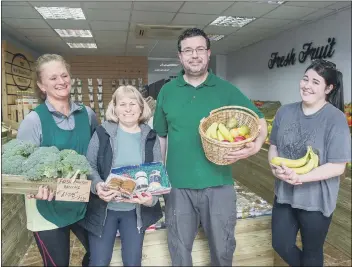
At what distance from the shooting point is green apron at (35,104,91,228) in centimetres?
157

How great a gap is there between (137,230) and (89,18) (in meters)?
5.44

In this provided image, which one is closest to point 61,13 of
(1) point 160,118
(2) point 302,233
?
(1) point 160,118

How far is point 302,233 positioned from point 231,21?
5.54m

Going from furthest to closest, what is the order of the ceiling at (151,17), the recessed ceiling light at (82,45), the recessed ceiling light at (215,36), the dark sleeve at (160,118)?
the recessed ceiling light at (82,45) < the recessed ceiling light at (215,36) < the ceiling at (151,17) < the dark sleeve at (160,118)

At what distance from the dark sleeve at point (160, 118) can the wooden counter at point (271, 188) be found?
2.05m

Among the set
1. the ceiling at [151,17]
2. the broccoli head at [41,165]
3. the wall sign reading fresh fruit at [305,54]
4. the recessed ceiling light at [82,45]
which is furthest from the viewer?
the recessed ceiling light at [82,45]

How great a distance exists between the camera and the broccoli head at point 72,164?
1403 mm

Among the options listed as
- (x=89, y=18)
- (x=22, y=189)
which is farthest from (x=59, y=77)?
(x=89, y=18)

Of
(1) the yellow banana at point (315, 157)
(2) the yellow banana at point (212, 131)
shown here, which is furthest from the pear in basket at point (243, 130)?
(1) the yellow banana at point (315, 157)

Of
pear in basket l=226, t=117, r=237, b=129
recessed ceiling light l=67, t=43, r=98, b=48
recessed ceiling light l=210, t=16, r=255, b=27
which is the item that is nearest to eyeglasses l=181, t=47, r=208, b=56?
pear in basket l=226, t=117, r=237, b=129

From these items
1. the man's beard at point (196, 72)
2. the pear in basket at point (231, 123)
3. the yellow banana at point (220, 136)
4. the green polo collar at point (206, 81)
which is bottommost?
the yellow banana at point (220, 136)

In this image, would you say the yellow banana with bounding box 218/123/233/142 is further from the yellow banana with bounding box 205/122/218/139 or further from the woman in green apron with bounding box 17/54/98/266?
the woman in green apron with bounding box 17/54/98/266

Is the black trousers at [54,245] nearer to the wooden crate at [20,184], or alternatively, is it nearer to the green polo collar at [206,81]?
the wooden crate at [20,184]

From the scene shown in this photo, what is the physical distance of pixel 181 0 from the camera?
499 centimetres
